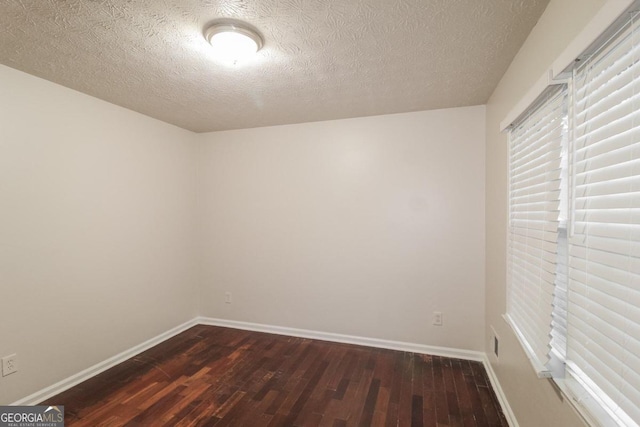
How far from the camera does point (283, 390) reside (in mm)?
2301

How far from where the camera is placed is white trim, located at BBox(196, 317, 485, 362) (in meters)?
2.78

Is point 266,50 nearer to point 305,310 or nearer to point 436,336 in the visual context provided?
point 305,310

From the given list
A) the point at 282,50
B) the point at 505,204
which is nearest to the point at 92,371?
the point at 282,50

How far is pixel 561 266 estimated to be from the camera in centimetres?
126

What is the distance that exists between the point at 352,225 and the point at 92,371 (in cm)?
278

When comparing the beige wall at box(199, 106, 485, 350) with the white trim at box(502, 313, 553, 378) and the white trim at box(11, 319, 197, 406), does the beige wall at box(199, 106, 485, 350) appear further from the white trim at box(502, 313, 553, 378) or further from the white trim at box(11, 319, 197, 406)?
the white trim at box(502, 313, 553, 378)

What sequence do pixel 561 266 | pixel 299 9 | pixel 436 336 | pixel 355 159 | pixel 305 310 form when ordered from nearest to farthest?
pixel 561 266
pixel 299 9
pixel 436 336
pixel 355 159
pixel 305 310

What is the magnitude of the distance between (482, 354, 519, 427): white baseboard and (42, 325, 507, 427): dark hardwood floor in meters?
0.05

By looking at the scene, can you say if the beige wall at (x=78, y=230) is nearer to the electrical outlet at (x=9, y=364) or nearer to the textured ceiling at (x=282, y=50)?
the electrical outlet at (x=9, y=364)

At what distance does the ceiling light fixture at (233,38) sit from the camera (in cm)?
154

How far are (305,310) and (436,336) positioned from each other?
1438 millimetres

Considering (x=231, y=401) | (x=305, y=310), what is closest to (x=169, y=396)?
(x=231, y=401)

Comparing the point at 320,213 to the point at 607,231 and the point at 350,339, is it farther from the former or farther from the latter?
the point at 607,231

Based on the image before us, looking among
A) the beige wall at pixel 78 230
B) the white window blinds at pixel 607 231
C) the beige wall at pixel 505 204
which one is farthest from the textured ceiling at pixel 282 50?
the white window blinds at pixel 607 231
